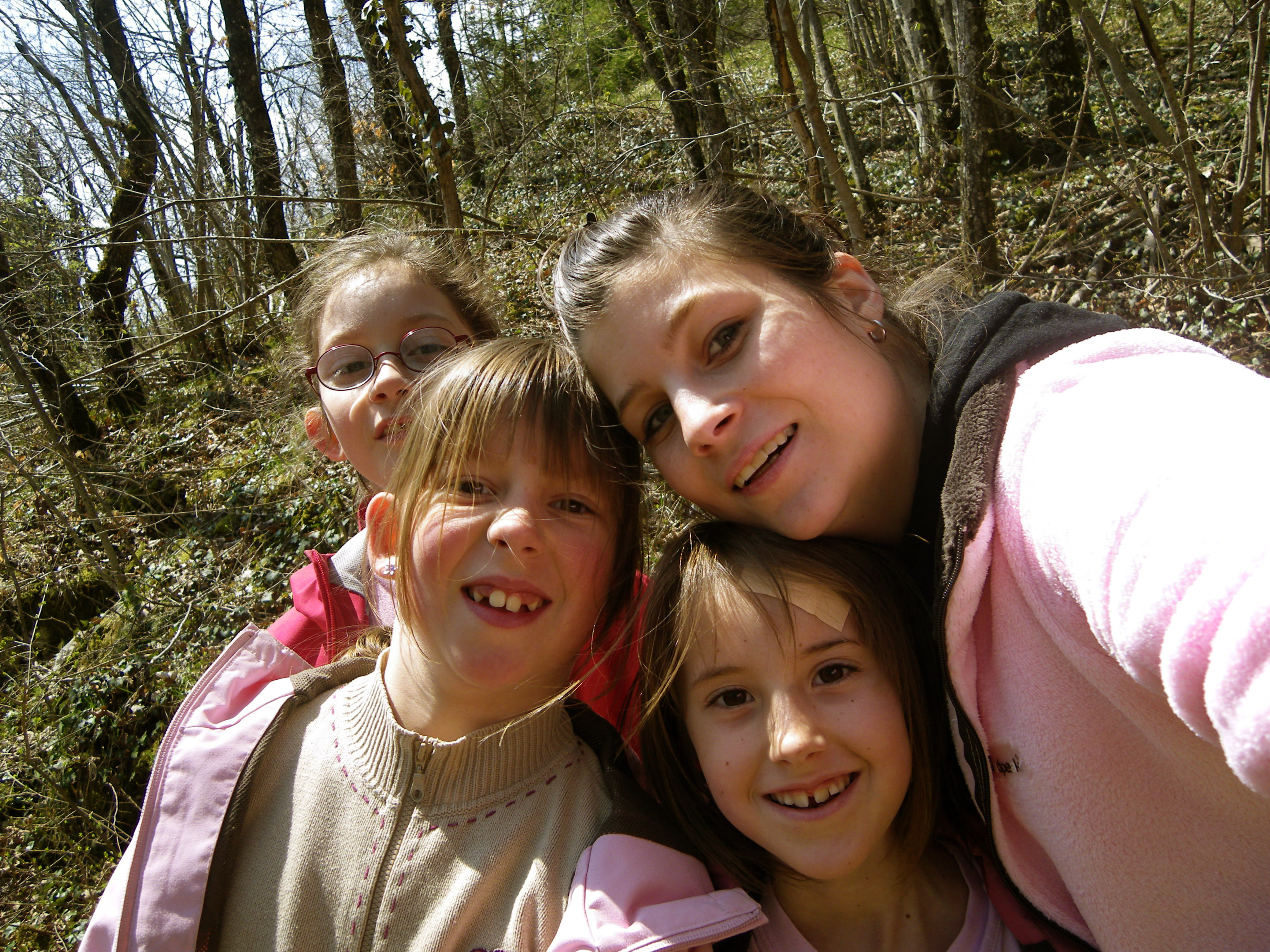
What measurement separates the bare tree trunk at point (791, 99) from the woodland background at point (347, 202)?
0.13 feet

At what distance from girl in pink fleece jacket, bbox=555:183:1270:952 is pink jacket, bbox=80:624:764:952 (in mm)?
530

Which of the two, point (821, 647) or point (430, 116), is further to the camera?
point (430, 116)

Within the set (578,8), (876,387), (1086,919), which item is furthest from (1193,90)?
(1086,919)

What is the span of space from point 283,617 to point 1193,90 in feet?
26.3

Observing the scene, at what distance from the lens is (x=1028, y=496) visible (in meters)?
1.21

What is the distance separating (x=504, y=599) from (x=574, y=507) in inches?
9.4

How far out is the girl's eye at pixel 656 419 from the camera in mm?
1710

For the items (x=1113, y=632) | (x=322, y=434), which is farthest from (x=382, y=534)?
(x=1113, y=632)

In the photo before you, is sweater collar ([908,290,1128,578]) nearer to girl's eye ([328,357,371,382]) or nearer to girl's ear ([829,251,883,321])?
girl's ear ([829,251,883,321])

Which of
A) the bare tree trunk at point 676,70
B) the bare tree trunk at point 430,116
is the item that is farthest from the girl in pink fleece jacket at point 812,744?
the bare tree trunk at point 676,70

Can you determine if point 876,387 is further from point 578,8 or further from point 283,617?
point 578,8

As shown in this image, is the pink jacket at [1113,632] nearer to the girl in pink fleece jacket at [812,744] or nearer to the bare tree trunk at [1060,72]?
the girl in pink fleece jacket at [812,744]

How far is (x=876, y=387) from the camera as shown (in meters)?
1.62

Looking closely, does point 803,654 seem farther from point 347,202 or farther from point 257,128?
point 257,128
